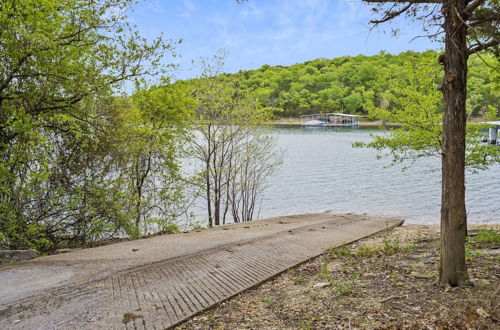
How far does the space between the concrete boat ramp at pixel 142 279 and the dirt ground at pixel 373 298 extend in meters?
0.41

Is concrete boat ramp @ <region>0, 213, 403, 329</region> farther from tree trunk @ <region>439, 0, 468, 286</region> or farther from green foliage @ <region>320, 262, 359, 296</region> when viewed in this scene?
tree trunk @ <region>439, 0, 468, 286</region>

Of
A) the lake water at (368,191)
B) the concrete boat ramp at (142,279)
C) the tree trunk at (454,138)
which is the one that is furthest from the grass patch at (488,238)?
the lake water at (368,191)

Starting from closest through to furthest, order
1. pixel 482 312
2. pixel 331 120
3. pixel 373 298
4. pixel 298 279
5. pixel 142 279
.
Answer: pixel 482 312 < pixel 373 298 < pixel 142 279 < pixel 298 279 < pixel 331 120

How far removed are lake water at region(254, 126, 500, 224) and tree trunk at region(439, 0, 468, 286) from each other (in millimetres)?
9513

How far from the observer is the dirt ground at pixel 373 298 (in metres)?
3.83

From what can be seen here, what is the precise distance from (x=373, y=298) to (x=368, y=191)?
21.5 meters

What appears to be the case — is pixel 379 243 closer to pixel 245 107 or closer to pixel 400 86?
pixel 400 86

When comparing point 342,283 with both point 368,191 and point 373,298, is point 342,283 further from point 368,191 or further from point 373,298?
point 368,191

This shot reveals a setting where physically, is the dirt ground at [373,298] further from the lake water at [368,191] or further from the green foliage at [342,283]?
the lake water at [368,191]

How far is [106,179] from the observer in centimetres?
1162

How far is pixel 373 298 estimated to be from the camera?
468 centimetres

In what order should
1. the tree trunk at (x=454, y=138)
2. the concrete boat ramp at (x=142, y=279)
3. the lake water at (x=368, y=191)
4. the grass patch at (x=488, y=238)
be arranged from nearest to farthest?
1. the tree trunk at (x=454, y=138)
2. the concrete boat ramp at (x=142, y=279)
3. the grass patch at (x=488, y=238)
4. the lake water at (x=368, y=191)

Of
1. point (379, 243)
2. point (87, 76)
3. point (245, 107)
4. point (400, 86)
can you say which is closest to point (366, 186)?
point (245, 107)

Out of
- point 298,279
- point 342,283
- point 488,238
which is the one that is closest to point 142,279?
point 298,279
